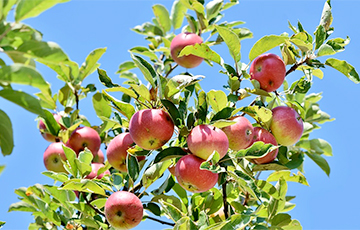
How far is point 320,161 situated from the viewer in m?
3.30

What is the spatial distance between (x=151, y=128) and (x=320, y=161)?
1.65m

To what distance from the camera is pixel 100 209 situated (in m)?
2.96

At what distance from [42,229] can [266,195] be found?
5.52 feet

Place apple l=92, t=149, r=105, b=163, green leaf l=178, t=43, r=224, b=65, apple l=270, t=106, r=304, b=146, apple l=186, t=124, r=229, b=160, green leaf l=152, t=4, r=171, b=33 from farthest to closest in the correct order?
1. green leaf l=152, t=4, r=171, b=33
2. apple l=92, t=149, r=105, b=163
3. apple l=270, t=106, r=304, b=146
4. green leaf l=178, t=43, r=224, b=65
5. apple l=186, t=124, r=229, b=160

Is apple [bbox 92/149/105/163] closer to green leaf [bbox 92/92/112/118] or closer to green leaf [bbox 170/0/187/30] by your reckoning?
green leaf [bbox 92/92/112/118]

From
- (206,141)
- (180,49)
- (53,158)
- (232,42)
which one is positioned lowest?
(206,141)

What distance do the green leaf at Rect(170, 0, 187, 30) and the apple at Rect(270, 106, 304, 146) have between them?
5.88 ft

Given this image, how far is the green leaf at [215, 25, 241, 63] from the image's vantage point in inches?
97.3

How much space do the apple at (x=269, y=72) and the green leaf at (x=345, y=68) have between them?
0.98ft

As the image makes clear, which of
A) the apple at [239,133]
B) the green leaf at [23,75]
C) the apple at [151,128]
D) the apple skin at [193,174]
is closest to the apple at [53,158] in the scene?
the apple at [151,128]

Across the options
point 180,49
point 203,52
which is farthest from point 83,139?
point 203,52

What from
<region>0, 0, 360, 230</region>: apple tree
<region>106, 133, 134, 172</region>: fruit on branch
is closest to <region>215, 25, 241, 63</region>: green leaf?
<region>0, 0, 360, 230</region>: apple tree

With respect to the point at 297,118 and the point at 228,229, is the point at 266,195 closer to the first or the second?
the point at 228,229

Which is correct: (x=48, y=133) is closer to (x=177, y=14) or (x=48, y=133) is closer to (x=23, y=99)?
(x=177, y=14)
